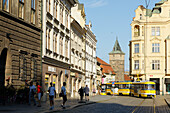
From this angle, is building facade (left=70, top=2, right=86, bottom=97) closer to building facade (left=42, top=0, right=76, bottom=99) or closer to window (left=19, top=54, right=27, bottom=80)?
building facade (left=42, top=0, right=76, bottom=99)

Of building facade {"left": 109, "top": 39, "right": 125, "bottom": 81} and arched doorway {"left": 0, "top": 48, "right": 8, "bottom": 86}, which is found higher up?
building facade {"left": 109, "top": 39, "right": 125, "bottom": 81}

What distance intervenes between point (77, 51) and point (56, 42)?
1450 centimetres

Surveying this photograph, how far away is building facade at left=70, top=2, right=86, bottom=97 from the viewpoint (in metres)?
48.7

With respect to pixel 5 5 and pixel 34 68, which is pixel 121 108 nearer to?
pixel 34 68

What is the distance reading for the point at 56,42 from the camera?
37.5 metres

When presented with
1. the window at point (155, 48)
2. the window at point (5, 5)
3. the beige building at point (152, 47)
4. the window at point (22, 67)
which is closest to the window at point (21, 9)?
the window at point (5, 5)

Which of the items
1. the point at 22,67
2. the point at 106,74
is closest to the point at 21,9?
the point at 22,67

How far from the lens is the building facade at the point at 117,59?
6772 inches

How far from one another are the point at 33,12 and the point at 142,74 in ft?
158

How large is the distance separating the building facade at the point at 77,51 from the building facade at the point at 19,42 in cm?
1780

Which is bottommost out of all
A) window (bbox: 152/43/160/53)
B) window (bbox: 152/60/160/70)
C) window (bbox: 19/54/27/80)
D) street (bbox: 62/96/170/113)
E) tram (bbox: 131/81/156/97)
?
street (bbox: 62/96/170/113)

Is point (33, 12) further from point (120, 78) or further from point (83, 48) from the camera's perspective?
point (120, 78)

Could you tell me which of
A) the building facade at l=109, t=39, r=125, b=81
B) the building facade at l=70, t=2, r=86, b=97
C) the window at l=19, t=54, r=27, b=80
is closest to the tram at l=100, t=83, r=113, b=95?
the building facade at l=70, t=2, r=86, b=97

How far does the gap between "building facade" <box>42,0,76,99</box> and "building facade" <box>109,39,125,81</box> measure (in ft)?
418
